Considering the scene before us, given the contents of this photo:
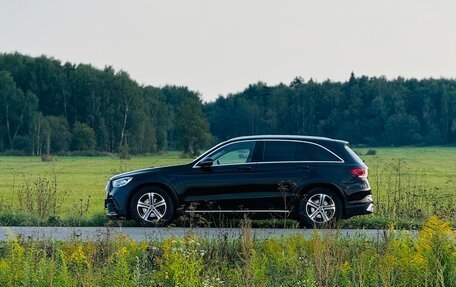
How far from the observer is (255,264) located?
7957mm

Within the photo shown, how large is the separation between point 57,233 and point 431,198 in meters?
8.10

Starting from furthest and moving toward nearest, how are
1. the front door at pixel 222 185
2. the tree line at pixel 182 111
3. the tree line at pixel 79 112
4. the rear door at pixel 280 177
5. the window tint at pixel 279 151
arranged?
the tree line at pixel 182 111 < the tree line at pixel 79 112 < the window tint at pixel 279 151 < the front door at pixel 222 185 < the rear door at pixel 280 177

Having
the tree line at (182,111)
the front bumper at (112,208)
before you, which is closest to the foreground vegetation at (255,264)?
the front bumper at (112,208)

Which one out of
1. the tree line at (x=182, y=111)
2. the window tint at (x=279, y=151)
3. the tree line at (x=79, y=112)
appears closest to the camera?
the window tint at (x=279, y=151)

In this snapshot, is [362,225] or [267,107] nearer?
[362,225]

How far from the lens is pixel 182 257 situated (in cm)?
805

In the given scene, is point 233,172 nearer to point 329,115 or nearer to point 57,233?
point 57,233

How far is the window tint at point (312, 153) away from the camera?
1471cm

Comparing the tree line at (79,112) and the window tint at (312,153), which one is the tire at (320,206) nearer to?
the window tint at (312,153)

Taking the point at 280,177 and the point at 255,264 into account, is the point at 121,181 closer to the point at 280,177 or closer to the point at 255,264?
the point at 280,177

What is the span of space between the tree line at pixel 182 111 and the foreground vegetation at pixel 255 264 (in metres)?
73.7

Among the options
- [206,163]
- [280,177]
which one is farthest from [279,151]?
[206,163]

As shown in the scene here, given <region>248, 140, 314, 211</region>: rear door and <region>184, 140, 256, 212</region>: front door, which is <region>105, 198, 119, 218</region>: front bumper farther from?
<region>248, 140, 314, 211</region>: rear door

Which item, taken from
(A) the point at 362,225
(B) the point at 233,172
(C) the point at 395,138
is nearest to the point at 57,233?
(B) the point at 233,172
